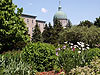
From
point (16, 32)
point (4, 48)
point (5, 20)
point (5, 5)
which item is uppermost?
point (5, 5)

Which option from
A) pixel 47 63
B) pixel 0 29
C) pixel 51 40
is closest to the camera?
pixel 47 63

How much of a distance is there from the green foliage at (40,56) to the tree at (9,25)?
4304mm

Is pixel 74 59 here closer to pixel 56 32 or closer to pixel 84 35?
pixel 84 35

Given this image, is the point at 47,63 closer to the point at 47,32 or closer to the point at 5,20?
the point at 5,20

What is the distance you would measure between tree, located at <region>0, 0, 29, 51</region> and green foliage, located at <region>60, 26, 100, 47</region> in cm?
1019

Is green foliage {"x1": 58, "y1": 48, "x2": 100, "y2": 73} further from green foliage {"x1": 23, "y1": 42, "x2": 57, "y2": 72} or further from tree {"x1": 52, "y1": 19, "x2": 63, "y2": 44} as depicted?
tree {"x1": 52, "y1": 19, "x2": 63, "y2": 44}

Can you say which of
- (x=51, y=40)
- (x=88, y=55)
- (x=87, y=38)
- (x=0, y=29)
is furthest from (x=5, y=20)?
(x=51, y=40)

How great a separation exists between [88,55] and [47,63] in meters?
2.69

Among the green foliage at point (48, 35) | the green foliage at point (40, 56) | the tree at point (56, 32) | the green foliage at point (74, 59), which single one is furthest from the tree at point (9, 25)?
the green foliage at point (48, 35)

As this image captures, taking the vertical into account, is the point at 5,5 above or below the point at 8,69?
above

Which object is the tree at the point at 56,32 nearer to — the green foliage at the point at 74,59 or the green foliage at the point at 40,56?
the green foliage at the point at 74,59

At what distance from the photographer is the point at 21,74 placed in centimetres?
674

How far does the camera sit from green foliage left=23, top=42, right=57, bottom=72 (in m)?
8.84

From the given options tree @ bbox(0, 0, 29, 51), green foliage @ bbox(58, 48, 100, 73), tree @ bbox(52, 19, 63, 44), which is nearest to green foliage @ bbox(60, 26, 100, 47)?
tree @ bbox(0, 0, 29, 51)
